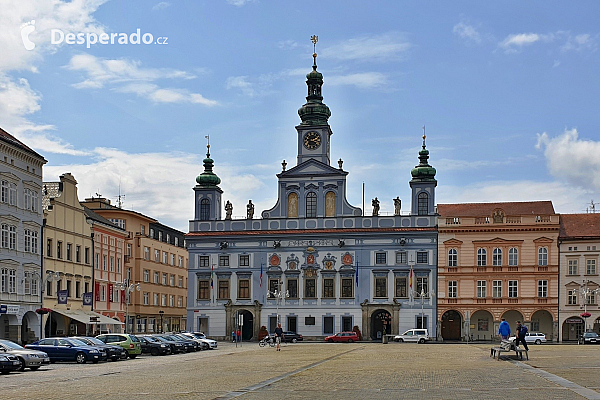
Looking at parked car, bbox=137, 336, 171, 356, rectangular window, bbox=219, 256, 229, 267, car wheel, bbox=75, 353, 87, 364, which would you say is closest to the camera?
car wheel, bbox=75, 353, 87, 364

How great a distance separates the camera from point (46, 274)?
65.6 m

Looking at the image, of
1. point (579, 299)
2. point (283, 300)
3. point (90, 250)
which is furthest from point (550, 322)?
point (90, 250)

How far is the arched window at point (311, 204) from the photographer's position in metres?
90.2

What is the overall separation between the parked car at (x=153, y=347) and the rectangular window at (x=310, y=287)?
3607 centimetres

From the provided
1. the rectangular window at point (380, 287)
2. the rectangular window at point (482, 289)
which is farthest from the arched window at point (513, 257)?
the rectangular window at point (380, 287)

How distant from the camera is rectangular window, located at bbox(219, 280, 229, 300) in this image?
91.0 m

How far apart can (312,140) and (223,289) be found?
58.6ft

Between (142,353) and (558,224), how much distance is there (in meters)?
46.4

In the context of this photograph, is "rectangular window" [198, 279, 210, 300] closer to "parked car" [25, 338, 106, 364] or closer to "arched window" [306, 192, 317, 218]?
"arched window" [306, 192, 317, 218]

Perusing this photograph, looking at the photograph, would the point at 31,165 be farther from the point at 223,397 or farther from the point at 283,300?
the point at 223,397

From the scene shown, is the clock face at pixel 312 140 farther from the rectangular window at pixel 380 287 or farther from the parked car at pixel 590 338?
the parked car at pixel 590 338

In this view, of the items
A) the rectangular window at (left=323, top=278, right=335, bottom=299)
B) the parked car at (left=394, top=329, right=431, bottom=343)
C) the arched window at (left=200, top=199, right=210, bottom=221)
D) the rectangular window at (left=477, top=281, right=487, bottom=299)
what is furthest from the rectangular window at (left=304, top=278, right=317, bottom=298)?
Result: the rectangular window at (left=477, top=281, right=487, bottom=299)

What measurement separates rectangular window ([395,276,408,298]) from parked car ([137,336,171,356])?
37.2m

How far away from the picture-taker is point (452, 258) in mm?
86812
